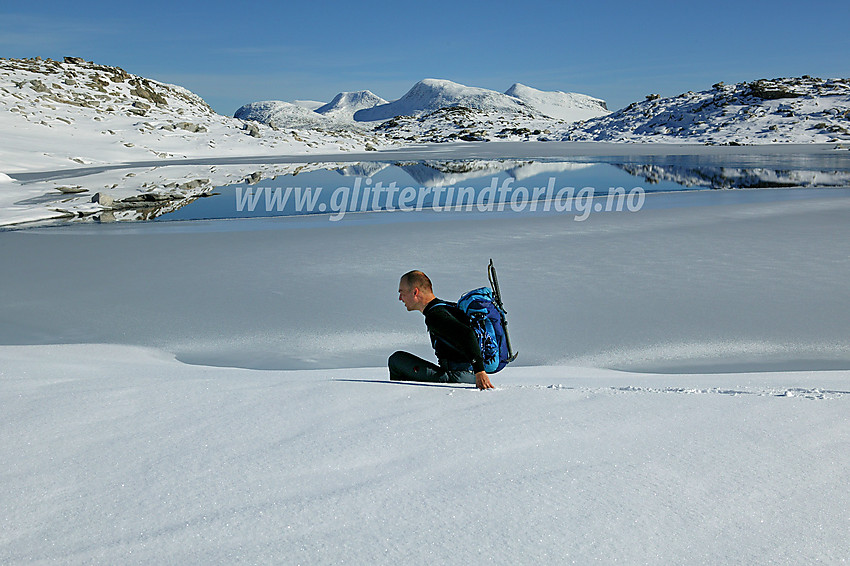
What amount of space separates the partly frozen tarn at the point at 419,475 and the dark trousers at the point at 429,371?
25 cm

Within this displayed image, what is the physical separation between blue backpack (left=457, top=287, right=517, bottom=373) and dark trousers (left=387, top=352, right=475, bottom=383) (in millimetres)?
147

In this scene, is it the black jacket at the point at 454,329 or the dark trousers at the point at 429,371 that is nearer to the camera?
the black jacket at the point at 454,329

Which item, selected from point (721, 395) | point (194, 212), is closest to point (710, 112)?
point (194, 212)

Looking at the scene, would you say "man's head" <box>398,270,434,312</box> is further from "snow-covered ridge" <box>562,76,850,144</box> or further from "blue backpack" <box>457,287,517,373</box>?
"snow-covered ridge" <box>562,76,850,144</box>

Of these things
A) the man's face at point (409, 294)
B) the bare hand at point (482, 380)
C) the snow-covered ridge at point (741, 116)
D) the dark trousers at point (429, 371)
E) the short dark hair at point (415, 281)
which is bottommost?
the dark trousers at point (429, 371)

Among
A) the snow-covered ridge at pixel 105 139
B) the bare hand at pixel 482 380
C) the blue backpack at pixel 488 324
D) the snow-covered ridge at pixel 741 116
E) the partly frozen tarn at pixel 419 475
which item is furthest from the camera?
the snow-covered ridge at pixel 741 116

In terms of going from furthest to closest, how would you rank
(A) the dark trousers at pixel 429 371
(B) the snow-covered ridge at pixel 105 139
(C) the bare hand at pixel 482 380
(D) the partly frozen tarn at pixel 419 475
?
(B) the snow-covered ridge at pixel 105 139 < (A) the dark trousers at pixel 429 371 < (C) the bare hand at pixel 482 380 < (D) the partly frozen tarn at pixel 419 475

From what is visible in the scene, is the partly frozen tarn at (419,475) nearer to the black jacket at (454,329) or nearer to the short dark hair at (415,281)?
the black jacket at (454,329)

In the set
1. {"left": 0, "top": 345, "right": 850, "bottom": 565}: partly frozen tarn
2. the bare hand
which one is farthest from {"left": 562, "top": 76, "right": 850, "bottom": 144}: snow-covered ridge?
{"left": 0, "top": 345, "right": 850, "bottom": 565}: partly frozen tarn

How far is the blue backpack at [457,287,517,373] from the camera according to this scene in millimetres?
3391

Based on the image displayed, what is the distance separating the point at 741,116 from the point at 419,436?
89.6 meters

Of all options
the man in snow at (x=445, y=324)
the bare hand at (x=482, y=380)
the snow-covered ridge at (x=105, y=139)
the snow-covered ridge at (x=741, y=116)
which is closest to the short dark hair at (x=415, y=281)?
the man in snow at (x=445, y=324)

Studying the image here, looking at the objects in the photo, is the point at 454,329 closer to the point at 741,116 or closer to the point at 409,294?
the point at 409,294

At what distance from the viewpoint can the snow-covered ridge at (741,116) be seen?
231ft
